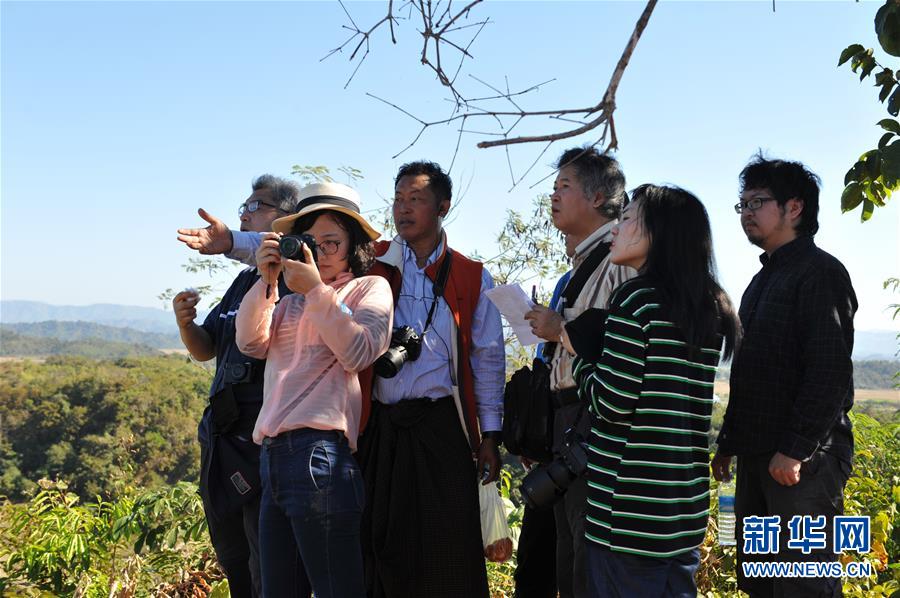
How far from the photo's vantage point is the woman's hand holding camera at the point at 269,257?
2572 mm

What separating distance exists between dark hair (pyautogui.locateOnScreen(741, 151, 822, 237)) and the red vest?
1.11 metres

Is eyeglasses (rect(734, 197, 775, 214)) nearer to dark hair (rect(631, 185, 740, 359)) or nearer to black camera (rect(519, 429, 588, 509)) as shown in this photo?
dark hair (rect(631, 185, 740, 359))

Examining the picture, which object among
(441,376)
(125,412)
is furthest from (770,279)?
(125,412)

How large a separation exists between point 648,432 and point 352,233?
1.23 meters

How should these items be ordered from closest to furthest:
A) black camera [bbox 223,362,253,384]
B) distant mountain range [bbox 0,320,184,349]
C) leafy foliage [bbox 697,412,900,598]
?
black camera [bbox 223,362,253,384] < leafy foliage [bbox 697,412,900,598] < distant mountain range [bbox 0,320,184,349]

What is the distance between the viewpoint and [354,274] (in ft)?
9.40

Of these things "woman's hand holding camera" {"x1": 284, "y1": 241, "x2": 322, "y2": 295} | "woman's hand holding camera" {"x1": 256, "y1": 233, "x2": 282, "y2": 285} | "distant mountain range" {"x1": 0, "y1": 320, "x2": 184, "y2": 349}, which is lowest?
"distant mountain range" {"x1": 0, "y1": 320, "x2": 184, "y2": 349}

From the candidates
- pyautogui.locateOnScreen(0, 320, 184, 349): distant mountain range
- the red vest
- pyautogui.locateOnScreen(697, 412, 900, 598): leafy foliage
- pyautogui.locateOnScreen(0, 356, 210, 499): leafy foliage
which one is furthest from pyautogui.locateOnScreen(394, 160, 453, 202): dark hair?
pyautogui.locateOnScreen(0, 320, 184, 349): distant mountain range

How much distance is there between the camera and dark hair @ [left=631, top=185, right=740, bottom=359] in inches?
88.9

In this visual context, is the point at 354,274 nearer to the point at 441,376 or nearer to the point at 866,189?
the point at 441,376

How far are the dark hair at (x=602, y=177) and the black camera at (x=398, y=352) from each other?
81cm

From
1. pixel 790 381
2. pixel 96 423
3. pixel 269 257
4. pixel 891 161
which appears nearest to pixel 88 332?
pixel 96 423

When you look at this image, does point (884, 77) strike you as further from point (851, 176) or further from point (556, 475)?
point (556, 475)

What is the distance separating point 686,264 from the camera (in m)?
2.31
